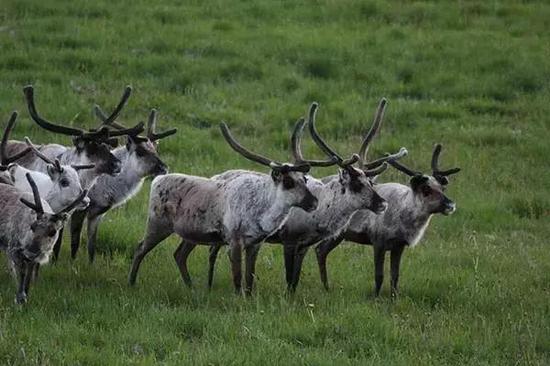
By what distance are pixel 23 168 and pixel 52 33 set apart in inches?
355

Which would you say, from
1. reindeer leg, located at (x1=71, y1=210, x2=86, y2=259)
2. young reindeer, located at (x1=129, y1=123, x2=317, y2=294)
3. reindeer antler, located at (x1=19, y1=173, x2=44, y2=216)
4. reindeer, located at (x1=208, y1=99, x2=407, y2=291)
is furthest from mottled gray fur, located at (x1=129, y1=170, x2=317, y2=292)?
reindeer antler, located at (x1=19, y1=173, x2=44, y2=216)

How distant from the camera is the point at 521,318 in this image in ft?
32.0

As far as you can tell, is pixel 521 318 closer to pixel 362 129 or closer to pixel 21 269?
pixel 21 269

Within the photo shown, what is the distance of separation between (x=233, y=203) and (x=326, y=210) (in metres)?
0.92

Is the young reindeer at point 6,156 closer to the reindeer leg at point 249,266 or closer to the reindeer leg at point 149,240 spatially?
the reindeer leg at point 149,240

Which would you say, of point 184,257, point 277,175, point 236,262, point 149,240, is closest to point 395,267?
point 277,175

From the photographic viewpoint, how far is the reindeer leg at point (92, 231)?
11328mm

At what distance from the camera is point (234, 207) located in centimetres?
1012

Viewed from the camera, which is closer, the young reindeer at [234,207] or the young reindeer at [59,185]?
the young reindeer at [234,207]

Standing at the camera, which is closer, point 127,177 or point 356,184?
point 356,184

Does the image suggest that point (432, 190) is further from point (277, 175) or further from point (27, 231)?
point (27, 231)

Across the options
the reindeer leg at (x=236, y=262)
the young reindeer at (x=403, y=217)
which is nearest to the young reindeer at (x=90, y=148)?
the reindeer leg at (x=236, y=262)

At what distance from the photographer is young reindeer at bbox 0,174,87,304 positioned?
9.05 metres

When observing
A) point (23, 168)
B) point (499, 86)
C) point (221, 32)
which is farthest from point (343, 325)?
point (221, 32)
